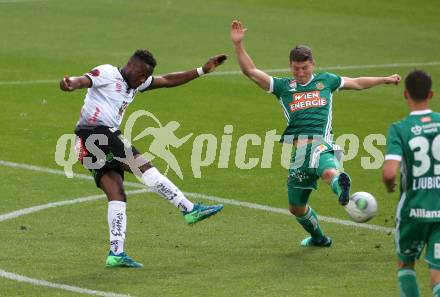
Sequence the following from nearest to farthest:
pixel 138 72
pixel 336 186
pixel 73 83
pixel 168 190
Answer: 1. pixel 73 83
2. pixel 336 186
3. pixel 168 190
4. pixel 138 72

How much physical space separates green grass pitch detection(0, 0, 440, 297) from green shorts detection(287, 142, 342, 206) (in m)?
0.64

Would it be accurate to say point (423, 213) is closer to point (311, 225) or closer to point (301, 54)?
point (311, 225)

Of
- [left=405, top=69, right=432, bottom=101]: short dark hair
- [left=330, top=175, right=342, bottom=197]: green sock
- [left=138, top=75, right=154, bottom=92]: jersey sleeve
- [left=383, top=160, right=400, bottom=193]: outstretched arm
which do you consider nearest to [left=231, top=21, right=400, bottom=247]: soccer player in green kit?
[left=330, top=175, right=342, bottom=197]: green sock

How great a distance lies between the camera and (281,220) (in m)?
15.6

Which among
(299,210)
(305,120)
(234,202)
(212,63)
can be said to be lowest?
(234,202)

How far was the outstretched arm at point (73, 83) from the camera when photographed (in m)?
12.7

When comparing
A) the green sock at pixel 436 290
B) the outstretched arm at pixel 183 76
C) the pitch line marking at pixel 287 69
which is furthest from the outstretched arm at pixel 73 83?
the pitch line marking at pixel 287 69

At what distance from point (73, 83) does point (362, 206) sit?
10.4ft

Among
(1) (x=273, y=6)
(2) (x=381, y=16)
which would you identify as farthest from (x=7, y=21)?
(2) (x=381, y=16)

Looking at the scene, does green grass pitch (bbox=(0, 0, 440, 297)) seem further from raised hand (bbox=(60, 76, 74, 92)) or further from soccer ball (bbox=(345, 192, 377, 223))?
raised hand (bbox=(60, 76, 74, 92))

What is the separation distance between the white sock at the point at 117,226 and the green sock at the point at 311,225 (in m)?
2.12

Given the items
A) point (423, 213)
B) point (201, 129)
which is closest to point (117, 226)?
point (423, 213)

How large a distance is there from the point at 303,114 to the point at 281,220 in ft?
6.63

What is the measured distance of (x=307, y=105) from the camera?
14062 millimetres
